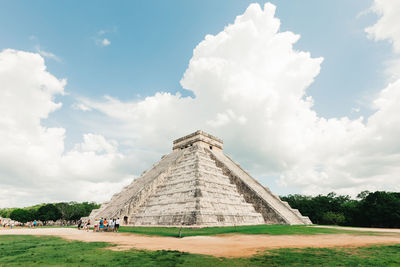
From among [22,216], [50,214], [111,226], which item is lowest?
[22,216]

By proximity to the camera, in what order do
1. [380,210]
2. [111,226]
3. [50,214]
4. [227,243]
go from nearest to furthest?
[227,243] < [111,226] < [380,210] < [50,214]

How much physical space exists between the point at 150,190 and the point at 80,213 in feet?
127

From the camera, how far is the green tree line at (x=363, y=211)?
25703mm

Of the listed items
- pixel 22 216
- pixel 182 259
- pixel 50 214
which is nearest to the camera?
pixel 182 259

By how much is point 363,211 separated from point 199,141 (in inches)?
888

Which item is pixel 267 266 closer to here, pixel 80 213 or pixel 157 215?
pixel 157 215

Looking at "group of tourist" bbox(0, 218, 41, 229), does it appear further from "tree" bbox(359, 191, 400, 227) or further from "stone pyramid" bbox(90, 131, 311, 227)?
"tree" bbox(359, 191, 400, 227)

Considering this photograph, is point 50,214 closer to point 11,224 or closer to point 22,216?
point 22,216

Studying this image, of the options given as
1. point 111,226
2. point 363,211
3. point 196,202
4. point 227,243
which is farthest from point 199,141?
point 363,211

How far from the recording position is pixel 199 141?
1194 inches

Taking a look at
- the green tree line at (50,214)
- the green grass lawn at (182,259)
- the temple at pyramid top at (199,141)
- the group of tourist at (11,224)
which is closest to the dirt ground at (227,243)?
the green grass lawn at (182,259)

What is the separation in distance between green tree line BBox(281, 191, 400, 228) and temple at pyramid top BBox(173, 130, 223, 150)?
54.8ft

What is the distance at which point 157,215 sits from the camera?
17797mm

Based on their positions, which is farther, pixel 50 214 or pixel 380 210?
pixel 50 214
